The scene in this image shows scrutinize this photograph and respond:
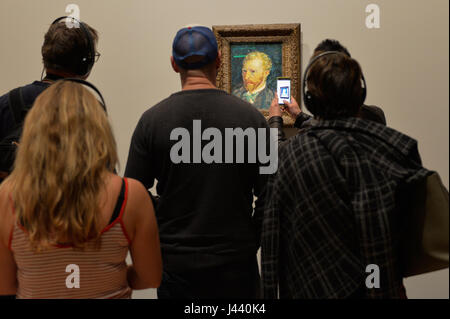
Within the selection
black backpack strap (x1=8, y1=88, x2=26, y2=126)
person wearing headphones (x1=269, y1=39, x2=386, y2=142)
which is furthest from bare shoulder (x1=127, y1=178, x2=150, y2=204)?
person wearing headphones (x1=269, y1=39, x2=386, y2=142)

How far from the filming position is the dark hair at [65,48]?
60.6 inches

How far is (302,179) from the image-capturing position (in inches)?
51.5

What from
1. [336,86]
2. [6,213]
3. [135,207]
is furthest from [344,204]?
[6,213]

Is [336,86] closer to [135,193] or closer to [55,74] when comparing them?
[135,193]

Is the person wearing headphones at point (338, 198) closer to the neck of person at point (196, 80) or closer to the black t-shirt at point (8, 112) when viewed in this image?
the neck of person at point (196, 80)

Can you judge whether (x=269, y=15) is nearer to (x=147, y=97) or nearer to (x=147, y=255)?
(x=147, y=97)

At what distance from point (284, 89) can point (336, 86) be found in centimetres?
100

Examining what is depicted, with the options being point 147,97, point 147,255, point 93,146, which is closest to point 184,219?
point 147,255

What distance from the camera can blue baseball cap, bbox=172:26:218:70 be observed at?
1498mm

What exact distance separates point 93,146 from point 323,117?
0.77 metres

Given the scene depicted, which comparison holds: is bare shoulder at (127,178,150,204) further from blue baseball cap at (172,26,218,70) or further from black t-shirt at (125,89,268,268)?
blue baseball cap at (172,26,218,70)

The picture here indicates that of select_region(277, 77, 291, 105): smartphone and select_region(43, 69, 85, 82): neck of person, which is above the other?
select_region(43, 69, 85, 82): neck of person

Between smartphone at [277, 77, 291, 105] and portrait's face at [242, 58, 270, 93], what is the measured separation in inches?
4.1
